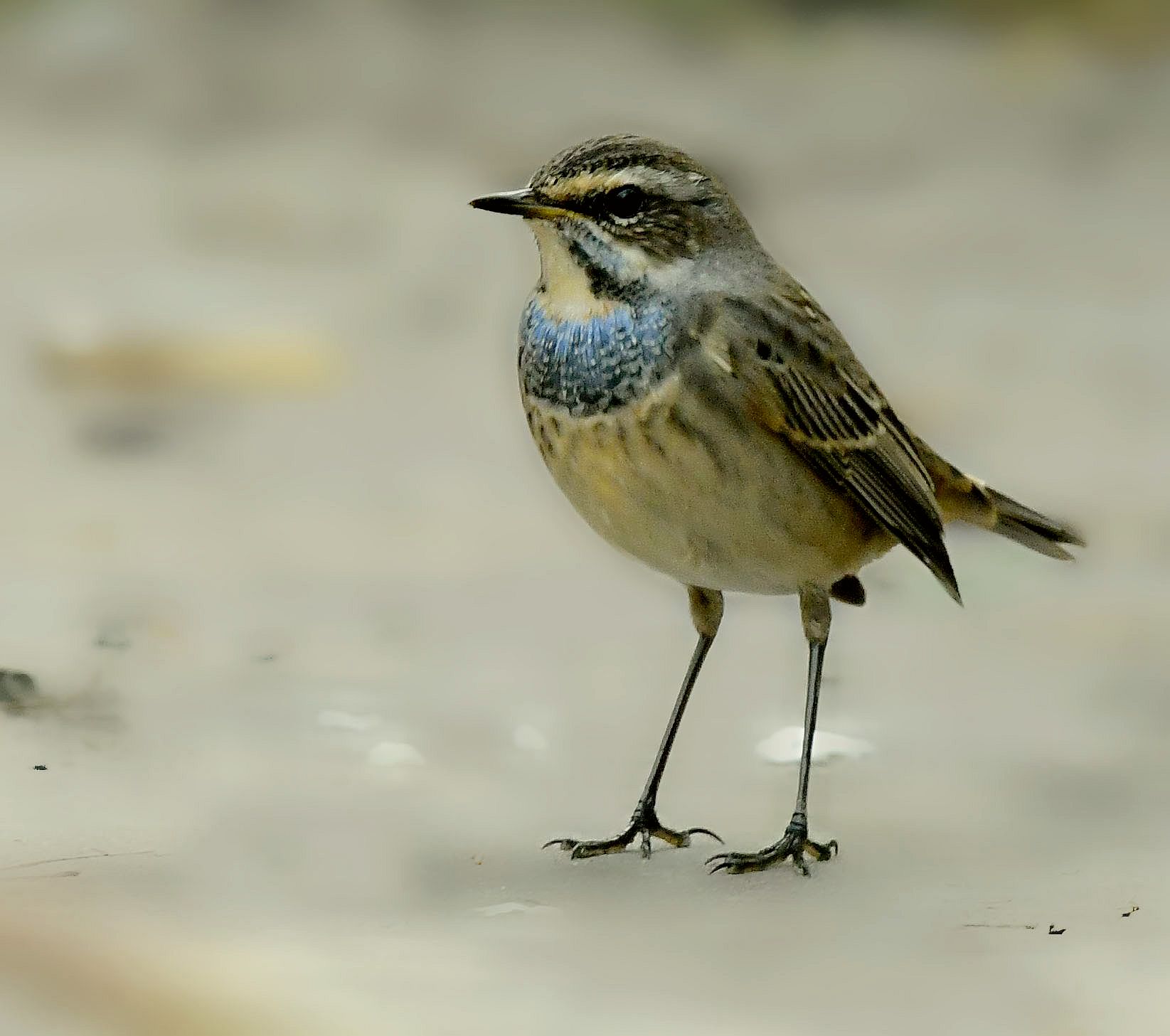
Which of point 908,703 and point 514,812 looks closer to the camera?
point 514,812

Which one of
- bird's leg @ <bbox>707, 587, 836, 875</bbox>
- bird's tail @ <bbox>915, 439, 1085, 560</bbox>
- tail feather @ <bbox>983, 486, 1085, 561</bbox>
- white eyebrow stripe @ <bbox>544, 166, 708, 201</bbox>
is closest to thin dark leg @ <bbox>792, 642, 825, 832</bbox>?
bird's leg @ <bbox>707, 587, 836, 875</bbox>

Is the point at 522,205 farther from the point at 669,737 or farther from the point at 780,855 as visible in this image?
the point at 780,855

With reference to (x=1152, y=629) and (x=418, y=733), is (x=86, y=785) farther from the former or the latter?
(x=1152, y=629)

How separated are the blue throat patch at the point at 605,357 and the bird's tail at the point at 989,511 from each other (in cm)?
117

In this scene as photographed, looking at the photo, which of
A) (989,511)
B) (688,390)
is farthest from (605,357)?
(989,511)

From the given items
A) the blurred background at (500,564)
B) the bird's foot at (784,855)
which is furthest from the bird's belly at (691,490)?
the blurred background at (500,564)

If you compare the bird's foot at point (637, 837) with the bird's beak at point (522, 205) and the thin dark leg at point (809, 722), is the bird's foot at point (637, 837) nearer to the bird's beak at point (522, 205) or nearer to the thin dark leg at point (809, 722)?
the thin dark leg at point (809, 722)

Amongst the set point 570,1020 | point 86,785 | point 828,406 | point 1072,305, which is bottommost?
point 570,1020

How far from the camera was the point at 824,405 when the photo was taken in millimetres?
5398

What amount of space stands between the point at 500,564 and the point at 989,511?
2487mm

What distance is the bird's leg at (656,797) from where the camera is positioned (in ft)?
18.5

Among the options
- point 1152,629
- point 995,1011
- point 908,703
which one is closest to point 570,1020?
point 995,1011

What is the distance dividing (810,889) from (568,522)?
3443 mm

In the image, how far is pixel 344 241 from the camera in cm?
1162
